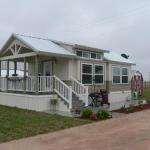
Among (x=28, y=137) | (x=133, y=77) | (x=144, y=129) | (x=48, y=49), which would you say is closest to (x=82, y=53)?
(x=48, y=49)

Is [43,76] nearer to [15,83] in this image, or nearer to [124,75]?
[15,83]

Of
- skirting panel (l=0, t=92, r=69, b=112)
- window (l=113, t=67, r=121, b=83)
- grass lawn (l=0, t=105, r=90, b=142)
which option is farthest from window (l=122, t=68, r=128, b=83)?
grass lawn (l=0, t=105, r=90, b=142)

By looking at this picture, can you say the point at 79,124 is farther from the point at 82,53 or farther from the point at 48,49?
the point at 82,53

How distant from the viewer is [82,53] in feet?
61.5

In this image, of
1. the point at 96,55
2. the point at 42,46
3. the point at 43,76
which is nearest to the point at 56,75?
the point at 43,76

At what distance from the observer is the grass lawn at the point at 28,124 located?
9.61 meters

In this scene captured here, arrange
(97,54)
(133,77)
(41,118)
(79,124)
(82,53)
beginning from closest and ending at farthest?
(79,124) → (41,118) → (82,53) → (97,54) → (133,77)

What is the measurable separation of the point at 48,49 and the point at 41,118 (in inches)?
190

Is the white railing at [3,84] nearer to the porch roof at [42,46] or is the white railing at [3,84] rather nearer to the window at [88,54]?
the porch roof at [42,46]

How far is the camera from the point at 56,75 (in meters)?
18.1

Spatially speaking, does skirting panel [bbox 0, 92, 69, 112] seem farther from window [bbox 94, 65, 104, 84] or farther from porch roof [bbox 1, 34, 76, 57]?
window [bbox 94, 65, 104, 84]

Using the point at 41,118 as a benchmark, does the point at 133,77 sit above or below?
above

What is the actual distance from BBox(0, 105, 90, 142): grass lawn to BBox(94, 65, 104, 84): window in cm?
680

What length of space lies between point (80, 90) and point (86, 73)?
1.88m
